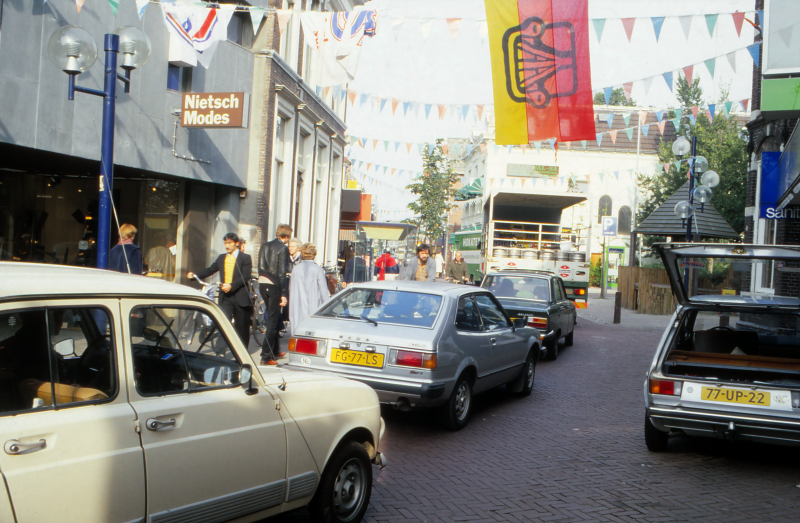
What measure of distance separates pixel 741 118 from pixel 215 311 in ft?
179

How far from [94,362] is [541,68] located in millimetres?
7984

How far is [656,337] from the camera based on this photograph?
57.0 feet

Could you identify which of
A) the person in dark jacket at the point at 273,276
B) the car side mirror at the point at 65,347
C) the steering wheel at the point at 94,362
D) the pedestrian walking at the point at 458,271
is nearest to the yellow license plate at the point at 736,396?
the steering wheel at the point at 94,362

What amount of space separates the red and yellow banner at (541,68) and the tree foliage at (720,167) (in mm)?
20988

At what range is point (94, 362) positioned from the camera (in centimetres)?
282

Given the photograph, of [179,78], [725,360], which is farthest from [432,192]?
[725,360]

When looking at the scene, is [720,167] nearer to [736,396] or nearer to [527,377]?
[527,377]

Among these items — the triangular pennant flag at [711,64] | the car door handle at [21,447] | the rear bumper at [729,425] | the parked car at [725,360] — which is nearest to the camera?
the car door handle at [21,447]

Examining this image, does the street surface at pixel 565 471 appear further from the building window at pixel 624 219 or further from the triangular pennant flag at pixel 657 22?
the building window at pixel 624 219

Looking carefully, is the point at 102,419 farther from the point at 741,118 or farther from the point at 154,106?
the point at 741,118

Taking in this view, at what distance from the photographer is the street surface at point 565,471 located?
4.70m

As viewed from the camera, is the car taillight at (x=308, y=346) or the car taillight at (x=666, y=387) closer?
the car taillight at (x=666, y=387)

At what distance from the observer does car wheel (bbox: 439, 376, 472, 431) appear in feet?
21.7

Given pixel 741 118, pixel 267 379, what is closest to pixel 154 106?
pixel 267 379
